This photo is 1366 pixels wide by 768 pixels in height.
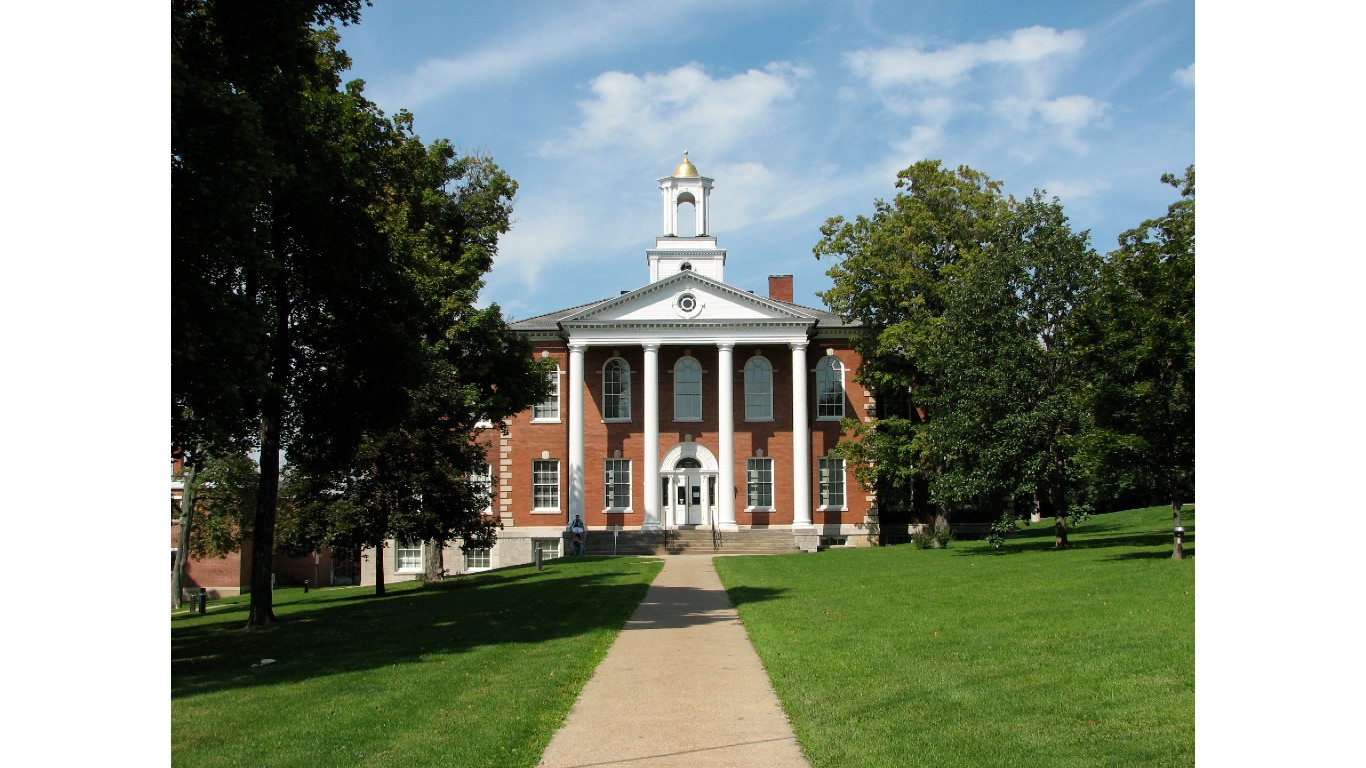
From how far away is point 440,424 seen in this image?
26.2m

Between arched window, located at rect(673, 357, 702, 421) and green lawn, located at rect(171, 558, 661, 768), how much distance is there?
78.5ft

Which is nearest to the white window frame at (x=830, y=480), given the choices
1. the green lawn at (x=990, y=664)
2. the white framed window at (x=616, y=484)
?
the white framed window at (x=616, y=484)

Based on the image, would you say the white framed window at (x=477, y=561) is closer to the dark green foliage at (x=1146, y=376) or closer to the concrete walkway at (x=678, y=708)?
the dark green foliage at (x=1146, y=376)

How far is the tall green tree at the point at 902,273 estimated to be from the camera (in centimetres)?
3922

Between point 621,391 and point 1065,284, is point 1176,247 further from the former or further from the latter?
point 621,391

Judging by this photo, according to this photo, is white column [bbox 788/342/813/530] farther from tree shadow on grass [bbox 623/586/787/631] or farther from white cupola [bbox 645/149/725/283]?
tree shadow on grass [bbox 623/586/787/631]

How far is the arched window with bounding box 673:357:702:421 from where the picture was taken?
4600cm

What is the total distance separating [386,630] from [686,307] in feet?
93.7

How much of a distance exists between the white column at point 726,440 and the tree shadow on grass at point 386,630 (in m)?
16.9

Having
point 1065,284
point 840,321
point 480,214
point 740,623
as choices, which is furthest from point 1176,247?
point 840,321

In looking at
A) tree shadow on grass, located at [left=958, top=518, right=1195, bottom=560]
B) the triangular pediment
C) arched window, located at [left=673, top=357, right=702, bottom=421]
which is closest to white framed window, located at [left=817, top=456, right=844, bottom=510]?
arched window, located at [left=673, top=357, right=702, bottom=421]

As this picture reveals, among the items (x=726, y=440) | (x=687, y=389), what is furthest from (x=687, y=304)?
(x=726, y=440)
